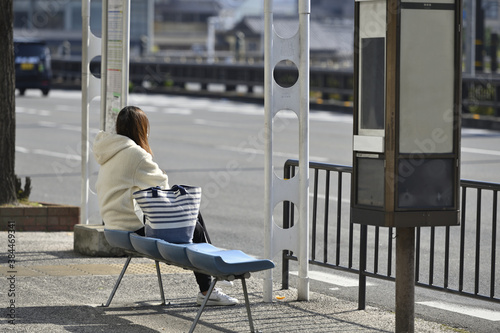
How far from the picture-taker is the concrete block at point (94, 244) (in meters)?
8.50

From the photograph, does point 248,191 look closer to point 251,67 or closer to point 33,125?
point 33,125

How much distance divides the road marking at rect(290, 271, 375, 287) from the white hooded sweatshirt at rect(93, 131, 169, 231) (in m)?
2.10

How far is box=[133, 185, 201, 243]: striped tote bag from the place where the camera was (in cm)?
627

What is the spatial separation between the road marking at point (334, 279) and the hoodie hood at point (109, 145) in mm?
2378

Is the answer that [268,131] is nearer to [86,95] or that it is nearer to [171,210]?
[171,210]

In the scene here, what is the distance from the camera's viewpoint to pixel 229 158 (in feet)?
57.4

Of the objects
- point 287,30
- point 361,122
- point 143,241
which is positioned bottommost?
point 143,241

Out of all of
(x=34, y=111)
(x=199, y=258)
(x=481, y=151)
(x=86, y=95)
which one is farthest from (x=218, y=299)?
(x=34, y=111)

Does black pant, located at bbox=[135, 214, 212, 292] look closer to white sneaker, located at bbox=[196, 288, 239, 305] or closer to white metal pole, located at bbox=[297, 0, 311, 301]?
white sneaker, located at bbox=[196, 288, 239, 305]

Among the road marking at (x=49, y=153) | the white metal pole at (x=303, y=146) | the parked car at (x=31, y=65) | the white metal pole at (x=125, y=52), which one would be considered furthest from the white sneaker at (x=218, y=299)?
the parked car at (x=31, y=65)

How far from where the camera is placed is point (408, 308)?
5.80m

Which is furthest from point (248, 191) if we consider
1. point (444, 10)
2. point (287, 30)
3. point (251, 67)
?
point (287, 30)

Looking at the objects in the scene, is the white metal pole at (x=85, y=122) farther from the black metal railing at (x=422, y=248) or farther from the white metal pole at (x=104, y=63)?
the black metal railing at (x=422, y=248)

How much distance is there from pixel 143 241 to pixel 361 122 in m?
1.69
